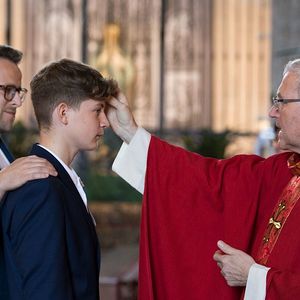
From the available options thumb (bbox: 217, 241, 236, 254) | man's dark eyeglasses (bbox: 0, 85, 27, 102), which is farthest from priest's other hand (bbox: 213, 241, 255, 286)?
man's dark eyeglasses (bbox: 0, 85, 27, 102)

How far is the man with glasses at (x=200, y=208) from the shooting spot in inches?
84.1

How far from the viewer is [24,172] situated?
5.92ft

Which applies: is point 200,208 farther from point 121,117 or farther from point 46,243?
point 46,243

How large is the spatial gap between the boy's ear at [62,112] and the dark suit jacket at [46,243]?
0.13 m

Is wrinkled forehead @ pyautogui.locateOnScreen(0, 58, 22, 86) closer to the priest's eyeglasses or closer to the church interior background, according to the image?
the priest's eyeglasses

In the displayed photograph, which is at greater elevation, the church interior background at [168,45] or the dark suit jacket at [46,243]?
the church interior background at [168,45]

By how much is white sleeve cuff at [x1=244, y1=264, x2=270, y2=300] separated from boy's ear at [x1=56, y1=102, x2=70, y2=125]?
0.54 m

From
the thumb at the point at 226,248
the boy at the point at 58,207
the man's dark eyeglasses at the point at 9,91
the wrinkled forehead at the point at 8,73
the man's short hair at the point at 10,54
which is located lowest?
the thumb at the point at 226,248

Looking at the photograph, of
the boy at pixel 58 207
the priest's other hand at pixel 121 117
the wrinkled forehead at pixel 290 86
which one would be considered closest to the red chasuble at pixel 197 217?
the priest's other hand at pixel 121 117

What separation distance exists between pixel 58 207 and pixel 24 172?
0.34 feet

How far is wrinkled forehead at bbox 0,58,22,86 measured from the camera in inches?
84.7

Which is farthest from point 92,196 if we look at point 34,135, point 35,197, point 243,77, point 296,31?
point 35,197

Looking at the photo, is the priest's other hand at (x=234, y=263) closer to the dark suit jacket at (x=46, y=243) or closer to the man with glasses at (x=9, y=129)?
the dark suit jacket at (x=46, y=243)

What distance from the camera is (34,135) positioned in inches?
352
